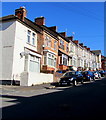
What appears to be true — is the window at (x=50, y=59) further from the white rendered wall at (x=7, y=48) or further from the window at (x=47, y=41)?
the white rendered wall at (x=7, y=48)

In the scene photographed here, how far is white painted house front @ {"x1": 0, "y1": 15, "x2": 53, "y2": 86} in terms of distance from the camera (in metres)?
19.7

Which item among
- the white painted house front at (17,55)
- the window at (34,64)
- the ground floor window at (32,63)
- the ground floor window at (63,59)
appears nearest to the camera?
the white painted house front at (17,55)

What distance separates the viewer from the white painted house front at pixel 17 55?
19.7m

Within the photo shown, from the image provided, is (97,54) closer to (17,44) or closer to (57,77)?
(57,77)

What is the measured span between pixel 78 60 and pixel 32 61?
27.4 metres

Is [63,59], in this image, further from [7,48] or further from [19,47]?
[7,48]

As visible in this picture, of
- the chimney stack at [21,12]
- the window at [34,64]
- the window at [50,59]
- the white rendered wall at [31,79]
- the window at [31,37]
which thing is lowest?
the white rendered wall at [31,79]

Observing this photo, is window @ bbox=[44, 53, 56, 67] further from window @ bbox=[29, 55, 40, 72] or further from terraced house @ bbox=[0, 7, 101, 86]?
window @ bbox=[29, 55, 40, 72]

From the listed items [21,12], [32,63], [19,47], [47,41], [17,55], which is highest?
[21,12]

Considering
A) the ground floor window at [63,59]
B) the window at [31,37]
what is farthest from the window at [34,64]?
the ground floor window at [63,59]

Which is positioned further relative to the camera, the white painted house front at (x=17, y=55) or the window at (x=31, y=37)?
the window at (x=31, y=37)

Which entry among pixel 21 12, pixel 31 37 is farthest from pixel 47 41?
pixel 21 12

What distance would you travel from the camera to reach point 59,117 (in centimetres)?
618

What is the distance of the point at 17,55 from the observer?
2044cm
